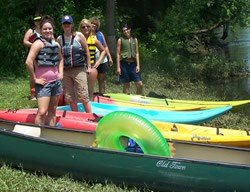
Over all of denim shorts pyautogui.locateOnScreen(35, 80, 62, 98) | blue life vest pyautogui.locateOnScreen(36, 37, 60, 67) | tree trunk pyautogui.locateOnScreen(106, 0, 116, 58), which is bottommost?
denim shorts pyautogui.locateOnScreen(35, 80, 62, 98)

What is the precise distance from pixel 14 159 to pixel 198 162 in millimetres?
1964

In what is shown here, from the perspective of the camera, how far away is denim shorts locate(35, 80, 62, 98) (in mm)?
4832

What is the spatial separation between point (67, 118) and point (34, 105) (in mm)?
2117

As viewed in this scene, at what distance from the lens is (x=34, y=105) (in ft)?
24.8

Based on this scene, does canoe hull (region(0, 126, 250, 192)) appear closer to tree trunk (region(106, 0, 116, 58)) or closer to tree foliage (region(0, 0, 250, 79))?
tree foliage (region(0, 0, 250, 79))

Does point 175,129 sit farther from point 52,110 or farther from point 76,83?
point 52,110

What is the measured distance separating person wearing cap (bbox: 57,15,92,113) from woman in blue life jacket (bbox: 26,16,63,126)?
0.58 m

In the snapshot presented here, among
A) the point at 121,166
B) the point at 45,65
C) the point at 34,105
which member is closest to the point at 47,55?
the point at 45,65

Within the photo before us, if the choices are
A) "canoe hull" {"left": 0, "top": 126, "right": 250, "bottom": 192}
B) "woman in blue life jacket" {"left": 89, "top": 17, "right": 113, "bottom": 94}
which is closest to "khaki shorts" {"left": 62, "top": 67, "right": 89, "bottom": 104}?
"woman in blue life jacket" {"left": 89, "top": 17, "right": 113, "bottom": 94}

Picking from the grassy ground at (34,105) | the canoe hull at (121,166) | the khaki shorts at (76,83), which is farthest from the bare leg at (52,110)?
the grassy ground at (34,105)

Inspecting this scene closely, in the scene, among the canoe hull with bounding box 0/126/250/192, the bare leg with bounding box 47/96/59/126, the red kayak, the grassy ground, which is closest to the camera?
the canoe hull with bounding box 0/126/250/192

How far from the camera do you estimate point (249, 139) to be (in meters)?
4.93

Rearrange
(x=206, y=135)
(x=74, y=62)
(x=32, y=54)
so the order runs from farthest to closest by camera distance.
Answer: (x=74, y=62), (x=206, y=135), (x=32, y=54)

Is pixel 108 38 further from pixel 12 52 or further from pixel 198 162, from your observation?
pixel 198 162
